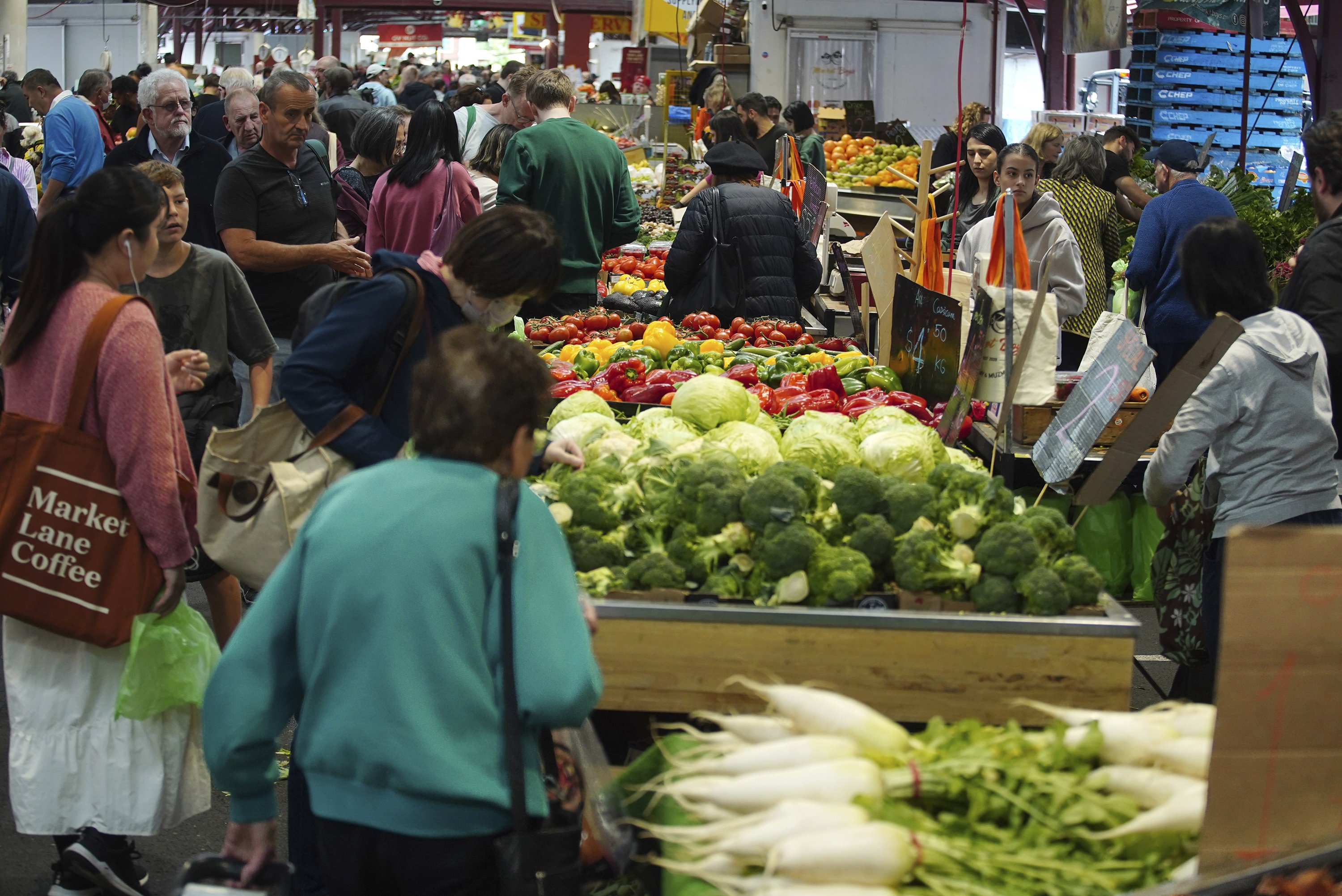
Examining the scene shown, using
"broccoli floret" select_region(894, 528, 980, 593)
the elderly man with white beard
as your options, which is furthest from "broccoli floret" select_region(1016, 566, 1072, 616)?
the elderly man with white beard

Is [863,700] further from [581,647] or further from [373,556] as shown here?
[373,556]

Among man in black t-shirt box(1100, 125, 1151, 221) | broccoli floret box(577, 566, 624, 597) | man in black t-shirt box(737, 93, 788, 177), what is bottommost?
broccoli floret box(577, 566, 624, 597)

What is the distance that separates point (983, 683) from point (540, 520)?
1.36 meters

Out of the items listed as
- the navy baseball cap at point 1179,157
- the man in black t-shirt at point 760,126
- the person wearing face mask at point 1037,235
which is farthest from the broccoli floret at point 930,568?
the man in black t-shirt at point 760,126

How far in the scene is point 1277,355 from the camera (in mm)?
3607

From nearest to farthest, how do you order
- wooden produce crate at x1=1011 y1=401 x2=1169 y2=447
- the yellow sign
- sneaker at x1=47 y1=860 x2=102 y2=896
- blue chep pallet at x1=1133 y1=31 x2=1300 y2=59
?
sneaker at x1=47 y1=860 x2=102 y2=896 → wooden produce crate at x1=1011 y1=401 x2=1169 y2=447 → blue chep pallet at x1=1133 y1=31 x2=1300 y2=59 → the yellow sign

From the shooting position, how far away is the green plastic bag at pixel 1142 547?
18.5ft

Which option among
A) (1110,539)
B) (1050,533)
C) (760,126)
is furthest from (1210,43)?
(1050,533)

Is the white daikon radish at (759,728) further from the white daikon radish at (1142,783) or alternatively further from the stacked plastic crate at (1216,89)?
the stacked plastic crate at (1216,89)

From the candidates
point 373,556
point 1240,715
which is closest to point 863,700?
point 1240,715

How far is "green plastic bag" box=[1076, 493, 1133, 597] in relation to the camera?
18.6 ft

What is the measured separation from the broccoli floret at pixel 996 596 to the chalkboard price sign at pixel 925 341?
1819 millimetres

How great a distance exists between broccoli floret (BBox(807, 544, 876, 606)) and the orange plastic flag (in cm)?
176

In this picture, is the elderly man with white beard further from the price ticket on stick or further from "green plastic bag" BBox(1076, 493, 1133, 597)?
"green plastic bag" BBox(1076, 493, 1133, 597)
